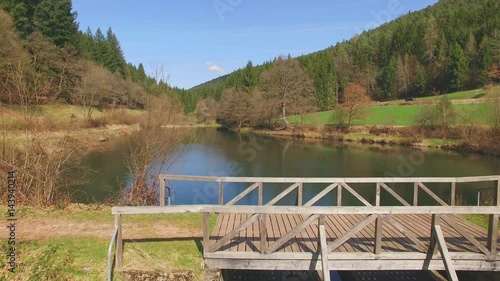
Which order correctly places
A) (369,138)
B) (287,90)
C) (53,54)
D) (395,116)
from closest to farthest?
(53,54) → (369,138) → (395,116) → (287,90)

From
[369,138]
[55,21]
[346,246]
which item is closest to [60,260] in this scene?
[346,246]

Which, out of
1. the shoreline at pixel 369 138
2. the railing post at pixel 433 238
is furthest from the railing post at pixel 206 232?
the shoreline at pixel 369 138

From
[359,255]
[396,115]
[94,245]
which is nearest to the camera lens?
[359,255]

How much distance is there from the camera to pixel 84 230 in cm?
879

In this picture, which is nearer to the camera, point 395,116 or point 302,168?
point 302,168

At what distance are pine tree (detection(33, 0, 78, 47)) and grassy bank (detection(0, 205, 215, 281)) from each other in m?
50.6

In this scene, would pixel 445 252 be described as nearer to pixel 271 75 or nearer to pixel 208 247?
pixel 208 247

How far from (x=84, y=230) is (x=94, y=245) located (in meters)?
1.20

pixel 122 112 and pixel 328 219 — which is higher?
pixel 122 112

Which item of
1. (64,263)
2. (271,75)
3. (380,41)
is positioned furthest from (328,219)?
(380,41)

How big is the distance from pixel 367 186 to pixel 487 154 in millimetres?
23592

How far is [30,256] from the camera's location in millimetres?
7355

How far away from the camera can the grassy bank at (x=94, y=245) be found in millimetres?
7020

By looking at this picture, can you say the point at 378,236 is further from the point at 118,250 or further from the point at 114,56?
the point at 114,56
